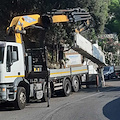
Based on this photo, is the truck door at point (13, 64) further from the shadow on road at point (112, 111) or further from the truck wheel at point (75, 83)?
the truck wheel at point (75, 83)

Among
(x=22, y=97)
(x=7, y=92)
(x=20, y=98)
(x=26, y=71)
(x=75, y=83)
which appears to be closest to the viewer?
(x=7, y=92)

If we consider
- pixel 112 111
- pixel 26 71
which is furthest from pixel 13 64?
pixel 112 111

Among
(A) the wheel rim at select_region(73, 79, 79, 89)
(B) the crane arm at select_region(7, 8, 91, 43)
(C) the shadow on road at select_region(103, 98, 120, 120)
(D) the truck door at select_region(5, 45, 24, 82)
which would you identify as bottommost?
(C) the shadow on road at select_region(103, 98, 120, 120)

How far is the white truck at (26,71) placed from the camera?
1144cm

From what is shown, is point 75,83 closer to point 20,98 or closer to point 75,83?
point 75,83

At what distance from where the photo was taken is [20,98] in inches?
474

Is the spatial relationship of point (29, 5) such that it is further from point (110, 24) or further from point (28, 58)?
point (110, 24)

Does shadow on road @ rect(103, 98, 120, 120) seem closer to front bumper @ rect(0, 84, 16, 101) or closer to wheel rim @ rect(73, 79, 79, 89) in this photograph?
front bumper @ rect(0, 84, 16, 101)

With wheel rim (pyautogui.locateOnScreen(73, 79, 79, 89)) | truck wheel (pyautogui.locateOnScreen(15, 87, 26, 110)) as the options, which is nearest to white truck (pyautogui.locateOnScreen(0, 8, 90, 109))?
truck wheel (pyautogui.locateOnScreen(15, 87, 26, 110))

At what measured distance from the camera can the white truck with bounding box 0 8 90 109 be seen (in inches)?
450

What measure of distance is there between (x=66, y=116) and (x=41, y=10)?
13009 millimetres

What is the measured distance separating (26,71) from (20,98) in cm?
158

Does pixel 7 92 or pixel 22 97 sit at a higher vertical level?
pixel 7 92

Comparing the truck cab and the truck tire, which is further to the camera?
the truck tire
